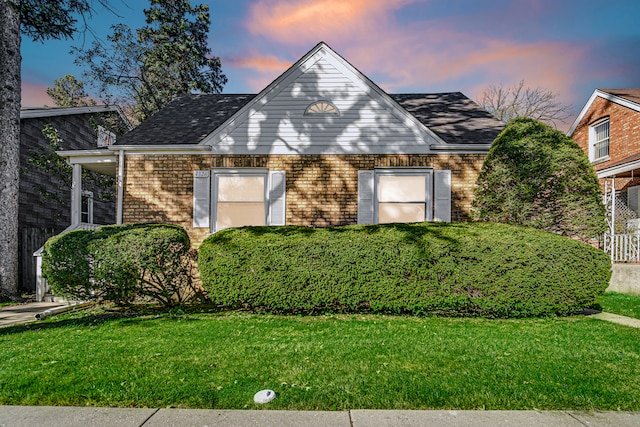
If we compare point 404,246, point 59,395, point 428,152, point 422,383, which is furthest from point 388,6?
point 59,395

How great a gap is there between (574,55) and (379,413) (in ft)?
58.1

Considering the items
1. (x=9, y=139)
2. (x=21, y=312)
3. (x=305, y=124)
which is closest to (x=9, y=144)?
(x=9, y=139)

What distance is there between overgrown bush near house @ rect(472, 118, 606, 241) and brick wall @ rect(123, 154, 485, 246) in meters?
1.04

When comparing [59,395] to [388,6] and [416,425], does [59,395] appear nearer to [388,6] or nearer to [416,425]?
[416,425]

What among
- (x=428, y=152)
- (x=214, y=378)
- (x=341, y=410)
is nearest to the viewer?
(x=341, y=410)

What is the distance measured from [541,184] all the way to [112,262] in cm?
844

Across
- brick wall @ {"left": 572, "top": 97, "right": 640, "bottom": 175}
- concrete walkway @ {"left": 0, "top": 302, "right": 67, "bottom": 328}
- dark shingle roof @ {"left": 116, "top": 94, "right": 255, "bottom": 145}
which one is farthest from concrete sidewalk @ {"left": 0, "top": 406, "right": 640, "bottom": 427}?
brick wall @ {"left": 572, "top": 97, "right": 640, "bottom": 175}

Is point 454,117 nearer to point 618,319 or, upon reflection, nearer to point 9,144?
point 618,319

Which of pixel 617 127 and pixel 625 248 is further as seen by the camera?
pixel 617 127

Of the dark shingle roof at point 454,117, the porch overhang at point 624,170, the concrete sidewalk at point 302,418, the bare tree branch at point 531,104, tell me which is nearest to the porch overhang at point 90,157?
the dark shingle roof at point 454,117

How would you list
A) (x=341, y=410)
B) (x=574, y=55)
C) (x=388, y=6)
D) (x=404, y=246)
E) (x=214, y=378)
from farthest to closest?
1. (x=574, y=55)
2. (x=388, y=6)
3. (x=404, y=246)
4. (x=214, y=378)
5. (x=341, y=410)

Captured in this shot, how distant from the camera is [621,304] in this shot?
7.75 m

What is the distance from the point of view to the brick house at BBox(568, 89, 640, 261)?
11.5 meters

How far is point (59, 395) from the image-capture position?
10.1 ft
